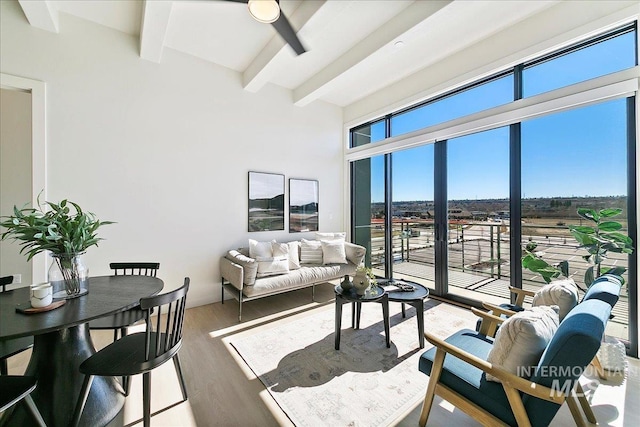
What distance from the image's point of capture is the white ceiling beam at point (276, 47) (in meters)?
2.57

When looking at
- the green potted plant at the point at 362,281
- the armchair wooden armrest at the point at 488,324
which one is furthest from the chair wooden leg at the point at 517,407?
the green potted plant at the point at 362,281

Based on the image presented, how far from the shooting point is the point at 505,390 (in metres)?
1.30

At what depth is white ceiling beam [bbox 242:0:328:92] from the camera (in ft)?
8.45

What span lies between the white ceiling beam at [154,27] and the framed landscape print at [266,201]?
195 centimetres

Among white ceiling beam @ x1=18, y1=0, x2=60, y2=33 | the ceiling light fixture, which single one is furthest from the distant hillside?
white ceiling beam @ x1=18, y1=0, x2=60, y2=33

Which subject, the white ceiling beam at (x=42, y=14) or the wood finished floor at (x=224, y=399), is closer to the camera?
the wood finished floor at (x=224, y=399)

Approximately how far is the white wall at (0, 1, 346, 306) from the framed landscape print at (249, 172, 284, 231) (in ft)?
0.38

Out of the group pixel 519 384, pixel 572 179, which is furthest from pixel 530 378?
pixel 572 179

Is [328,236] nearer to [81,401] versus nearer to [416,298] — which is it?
[416,298]

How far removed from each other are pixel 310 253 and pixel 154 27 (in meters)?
3.54

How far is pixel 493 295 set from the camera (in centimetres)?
356

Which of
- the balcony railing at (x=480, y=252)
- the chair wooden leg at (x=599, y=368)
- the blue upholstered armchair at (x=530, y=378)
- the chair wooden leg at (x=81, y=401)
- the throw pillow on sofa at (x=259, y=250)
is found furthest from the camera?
the throw pillow on sofa at (x=259, y=250)

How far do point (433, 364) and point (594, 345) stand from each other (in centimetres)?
79

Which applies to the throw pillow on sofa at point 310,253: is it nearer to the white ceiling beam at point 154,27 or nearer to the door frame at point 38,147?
the door frame at point 38,147
